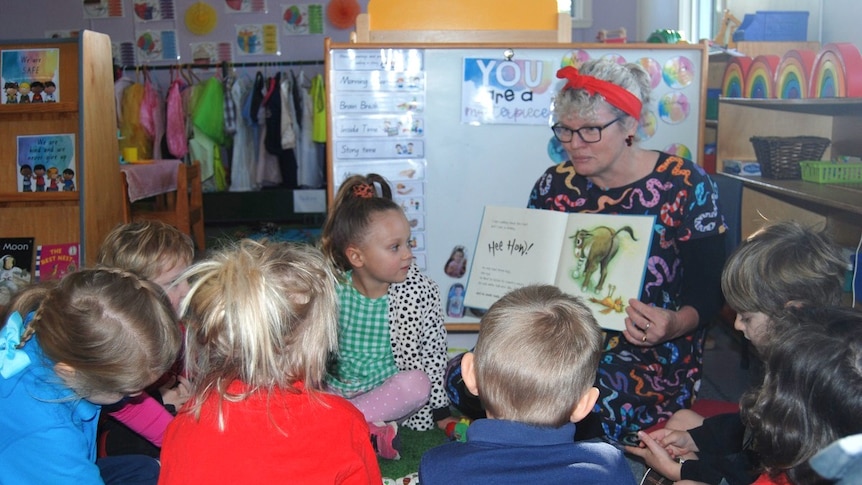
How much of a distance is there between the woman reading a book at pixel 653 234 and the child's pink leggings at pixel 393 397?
594 millimetres

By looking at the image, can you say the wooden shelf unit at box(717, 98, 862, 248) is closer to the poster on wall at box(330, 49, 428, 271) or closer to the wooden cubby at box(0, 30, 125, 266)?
the poster on wall at box(330, 49, 428, 271)

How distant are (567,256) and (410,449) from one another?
86 centimetres

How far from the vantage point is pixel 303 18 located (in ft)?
27.7

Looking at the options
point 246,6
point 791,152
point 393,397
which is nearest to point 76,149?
point 393,397

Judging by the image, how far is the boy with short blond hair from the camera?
1.30 metres

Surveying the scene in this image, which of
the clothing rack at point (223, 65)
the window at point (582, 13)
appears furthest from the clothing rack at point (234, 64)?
the window at point (582, 13)

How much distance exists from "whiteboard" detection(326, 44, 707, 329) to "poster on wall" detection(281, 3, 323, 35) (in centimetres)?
544

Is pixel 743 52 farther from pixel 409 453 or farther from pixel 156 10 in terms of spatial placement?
pixel 156 10

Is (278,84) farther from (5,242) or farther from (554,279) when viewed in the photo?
(554,279)

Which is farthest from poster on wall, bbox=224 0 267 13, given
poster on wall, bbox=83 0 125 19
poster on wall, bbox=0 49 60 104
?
poster on wall, bbox=0 49 60 104

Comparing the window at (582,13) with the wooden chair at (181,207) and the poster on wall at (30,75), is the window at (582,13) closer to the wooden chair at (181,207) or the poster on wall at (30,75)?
the wooden chair at (181,207)

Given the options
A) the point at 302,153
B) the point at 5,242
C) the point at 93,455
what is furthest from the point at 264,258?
the point at 302,153

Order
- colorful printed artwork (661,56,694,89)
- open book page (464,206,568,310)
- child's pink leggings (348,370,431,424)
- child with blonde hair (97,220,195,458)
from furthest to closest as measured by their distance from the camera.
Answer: colorful printed artwork (661,56,694,89) < child's pink leggings (348,370,431,424) < open book page (464,206,568,310) < child with blonde hair (97,220,195,458)

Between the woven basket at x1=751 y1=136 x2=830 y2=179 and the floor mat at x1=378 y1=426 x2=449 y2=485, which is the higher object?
the woven basket at x1=751 y1=136 x2=830 y2=179
